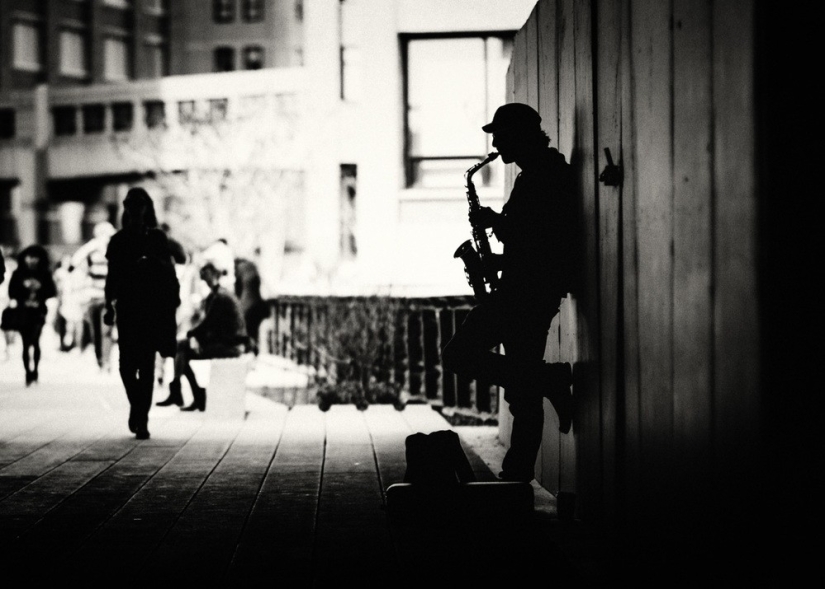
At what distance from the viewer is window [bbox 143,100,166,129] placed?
38947mm

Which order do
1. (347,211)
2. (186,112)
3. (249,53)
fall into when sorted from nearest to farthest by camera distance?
(347,211) < (186,112) < (249,53)

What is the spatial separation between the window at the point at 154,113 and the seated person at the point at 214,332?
2626 cm

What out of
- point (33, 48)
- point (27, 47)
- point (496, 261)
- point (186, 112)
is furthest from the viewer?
point (33, 48)

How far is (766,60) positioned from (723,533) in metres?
1.50

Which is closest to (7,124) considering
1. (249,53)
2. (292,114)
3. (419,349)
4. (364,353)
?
(249,53)

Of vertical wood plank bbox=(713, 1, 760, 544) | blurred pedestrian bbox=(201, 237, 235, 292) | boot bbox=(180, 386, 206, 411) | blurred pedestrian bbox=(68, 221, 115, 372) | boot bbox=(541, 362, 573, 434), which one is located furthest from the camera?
blurred pedestrian bbox=(68, 221, 115, 372)

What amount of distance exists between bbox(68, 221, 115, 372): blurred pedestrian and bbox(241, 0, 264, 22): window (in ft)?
115

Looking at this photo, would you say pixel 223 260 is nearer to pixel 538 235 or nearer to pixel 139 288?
pixel 139 288

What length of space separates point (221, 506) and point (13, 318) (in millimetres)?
10367

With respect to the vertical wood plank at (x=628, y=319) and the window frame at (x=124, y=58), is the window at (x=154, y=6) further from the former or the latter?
the vertical wood plank at (x=628, y=319)

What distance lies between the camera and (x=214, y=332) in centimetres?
1310

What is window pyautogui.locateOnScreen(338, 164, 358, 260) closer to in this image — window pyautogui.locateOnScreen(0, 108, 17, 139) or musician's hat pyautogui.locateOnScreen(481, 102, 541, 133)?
window pyautogui.locateOnScreen(0, 108, 17, 139)

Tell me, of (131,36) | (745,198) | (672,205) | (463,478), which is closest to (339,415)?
(463,478)

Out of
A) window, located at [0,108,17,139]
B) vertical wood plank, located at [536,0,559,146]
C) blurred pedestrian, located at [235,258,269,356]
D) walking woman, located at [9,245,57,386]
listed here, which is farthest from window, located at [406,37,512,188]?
window, located at [0,108,17,139]
